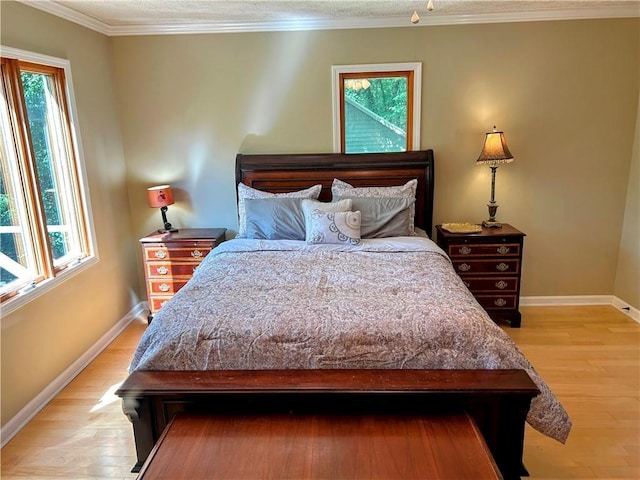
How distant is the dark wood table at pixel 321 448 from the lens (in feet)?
5.28

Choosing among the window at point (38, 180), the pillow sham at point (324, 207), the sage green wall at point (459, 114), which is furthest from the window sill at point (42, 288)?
the pillow sham at point (324, 207)

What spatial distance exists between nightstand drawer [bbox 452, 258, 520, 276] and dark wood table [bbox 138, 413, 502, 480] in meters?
1.85

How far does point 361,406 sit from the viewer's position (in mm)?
1921

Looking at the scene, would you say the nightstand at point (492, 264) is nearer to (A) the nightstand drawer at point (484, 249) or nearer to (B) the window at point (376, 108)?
(A) the nightstand drawer at point (484, 249)

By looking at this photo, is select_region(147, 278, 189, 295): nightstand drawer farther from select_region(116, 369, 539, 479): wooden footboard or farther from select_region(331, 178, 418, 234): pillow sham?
select_region(116, 369, 539, 479): wooden footboard

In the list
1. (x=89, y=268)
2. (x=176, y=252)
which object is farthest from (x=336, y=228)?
(x=89, y=268)

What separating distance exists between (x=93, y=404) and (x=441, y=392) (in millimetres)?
2163

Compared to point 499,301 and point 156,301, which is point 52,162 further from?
point 499,301

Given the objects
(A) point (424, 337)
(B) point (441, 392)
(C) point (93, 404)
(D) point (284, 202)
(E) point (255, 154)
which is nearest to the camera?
(B) point (441, 392)

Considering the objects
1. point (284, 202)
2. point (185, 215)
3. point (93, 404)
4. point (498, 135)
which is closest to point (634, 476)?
point (498, 135)

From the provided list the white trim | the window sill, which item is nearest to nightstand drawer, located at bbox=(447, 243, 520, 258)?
the window sill

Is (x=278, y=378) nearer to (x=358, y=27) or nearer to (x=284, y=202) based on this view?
(x=284, y=202)

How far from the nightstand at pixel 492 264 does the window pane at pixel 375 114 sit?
3.11 feet

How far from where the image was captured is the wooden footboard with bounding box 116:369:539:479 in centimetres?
188
